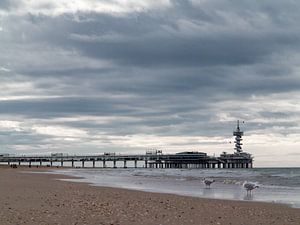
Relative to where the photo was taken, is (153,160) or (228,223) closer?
(228,223)

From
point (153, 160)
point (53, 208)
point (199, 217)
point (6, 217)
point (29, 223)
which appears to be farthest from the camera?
point (153, 160)

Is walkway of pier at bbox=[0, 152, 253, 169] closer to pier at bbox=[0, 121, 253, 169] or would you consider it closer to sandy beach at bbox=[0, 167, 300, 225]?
pier at bbox=[0, 121, 253, 169]

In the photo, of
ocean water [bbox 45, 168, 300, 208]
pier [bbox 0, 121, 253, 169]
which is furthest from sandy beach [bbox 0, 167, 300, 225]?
pier [bbox 0, 121, 253, 169]

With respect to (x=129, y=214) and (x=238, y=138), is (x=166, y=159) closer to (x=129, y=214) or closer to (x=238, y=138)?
(x=238, y=138)

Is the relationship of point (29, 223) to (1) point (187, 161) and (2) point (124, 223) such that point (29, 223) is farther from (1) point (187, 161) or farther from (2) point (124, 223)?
(1) point (187, 161)

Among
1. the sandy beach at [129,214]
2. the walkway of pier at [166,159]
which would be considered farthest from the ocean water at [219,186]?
the walkway of pier at [166,159]

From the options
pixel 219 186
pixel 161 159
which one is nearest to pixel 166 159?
pixel 161 159

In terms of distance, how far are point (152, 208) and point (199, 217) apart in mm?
2342

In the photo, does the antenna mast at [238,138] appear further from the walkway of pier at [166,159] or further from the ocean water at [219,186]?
the ocean water at [219,186]

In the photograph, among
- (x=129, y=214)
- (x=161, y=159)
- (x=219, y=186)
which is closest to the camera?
(x=129, y=214)

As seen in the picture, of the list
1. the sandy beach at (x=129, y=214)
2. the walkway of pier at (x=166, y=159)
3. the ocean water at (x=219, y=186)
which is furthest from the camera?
the walkway of pier at (x=166, y=159)

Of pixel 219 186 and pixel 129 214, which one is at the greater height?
pixel 129 214

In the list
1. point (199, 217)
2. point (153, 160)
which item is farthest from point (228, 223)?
point (153, 160)

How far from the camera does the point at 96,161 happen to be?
181 m
